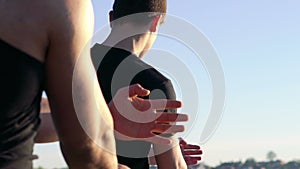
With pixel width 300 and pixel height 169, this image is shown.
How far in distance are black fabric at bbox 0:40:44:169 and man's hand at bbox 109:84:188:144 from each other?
0.64 metres

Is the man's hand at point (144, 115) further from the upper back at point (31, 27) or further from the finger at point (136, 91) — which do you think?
the upper back at point (31, 27)

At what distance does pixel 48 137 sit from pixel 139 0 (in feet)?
6.20

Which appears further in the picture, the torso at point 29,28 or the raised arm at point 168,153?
the raised arm at point 168,153

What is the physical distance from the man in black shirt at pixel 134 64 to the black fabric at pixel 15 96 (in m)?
1.48

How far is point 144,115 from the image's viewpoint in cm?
337

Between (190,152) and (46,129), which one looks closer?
(46,129)

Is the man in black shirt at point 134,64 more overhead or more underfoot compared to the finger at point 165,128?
more overhead

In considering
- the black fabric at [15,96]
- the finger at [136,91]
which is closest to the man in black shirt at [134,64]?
the finger at [136,91]

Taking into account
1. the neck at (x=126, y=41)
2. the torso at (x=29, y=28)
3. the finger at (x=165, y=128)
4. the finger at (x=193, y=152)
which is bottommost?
the finger at (x=165, y=128)

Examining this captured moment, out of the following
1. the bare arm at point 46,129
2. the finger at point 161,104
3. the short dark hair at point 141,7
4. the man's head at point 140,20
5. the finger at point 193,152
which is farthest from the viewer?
the short dark hair at point 141,7

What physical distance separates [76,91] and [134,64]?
1.87m

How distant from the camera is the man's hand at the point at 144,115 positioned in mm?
3324

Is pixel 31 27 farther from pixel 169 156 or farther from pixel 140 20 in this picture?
pixel 140 20

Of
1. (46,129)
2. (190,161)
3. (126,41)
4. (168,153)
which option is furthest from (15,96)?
(190,161)
